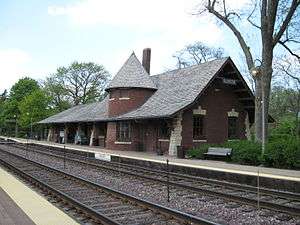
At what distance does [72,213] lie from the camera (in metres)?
10.7

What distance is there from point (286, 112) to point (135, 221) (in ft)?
169

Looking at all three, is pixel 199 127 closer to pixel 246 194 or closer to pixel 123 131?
pixel 123 131

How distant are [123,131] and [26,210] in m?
26.0

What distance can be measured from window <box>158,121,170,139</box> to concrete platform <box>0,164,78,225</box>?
18.4 metres

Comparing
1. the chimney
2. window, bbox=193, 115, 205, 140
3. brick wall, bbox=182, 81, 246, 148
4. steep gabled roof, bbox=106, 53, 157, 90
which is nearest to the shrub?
A: brick wall, bbox=182, 81, 246, 148

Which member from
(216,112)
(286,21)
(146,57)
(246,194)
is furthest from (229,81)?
(246,194)

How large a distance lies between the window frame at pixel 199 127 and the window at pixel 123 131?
589cm

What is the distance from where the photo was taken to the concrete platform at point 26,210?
29.3 feet

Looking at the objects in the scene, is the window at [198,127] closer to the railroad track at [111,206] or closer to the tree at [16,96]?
the railroad track at [111,206]

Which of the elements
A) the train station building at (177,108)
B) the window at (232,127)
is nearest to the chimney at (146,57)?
the train station building at (177,108)

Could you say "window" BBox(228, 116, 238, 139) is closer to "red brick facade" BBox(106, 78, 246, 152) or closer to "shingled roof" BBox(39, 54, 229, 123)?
"red brick facade" BBox(106, 78, 246, 152)

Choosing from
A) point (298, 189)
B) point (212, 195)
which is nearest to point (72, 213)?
point (212, 195)

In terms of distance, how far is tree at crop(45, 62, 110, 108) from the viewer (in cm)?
8750

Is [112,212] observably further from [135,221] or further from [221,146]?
[221,146]
